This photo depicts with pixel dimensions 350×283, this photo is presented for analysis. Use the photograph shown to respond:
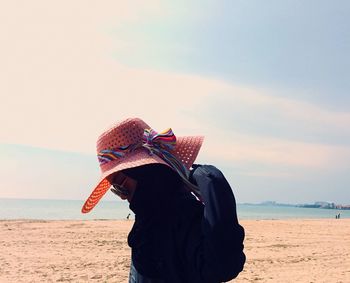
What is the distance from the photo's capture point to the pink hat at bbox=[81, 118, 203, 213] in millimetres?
1448

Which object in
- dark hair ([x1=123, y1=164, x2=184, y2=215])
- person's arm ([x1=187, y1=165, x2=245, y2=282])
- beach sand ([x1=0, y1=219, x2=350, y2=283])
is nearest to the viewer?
person's arm ([x1=187, y1=165, x2=245, y2=282])

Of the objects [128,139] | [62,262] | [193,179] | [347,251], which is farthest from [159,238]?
[347,251]

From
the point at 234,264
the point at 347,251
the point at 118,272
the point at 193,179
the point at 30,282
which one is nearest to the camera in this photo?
the point at 234,264

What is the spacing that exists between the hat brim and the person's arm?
0.23 metres

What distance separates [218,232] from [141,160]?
366mm

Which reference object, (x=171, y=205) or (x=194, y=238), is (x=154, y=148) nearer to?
(x=171, y=205)

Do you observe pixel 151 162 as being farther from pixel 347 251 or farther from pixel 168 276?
pixel 347 251

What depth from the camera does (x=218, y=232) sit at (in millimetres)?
1174

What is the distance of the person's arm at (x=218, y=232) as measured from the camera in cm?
118

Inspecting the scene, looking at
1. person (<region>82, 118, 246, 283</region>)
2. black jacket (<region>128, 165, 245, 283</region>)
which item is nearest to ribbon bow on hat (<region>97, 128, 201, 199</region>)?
person (<region>82, 118, 246, 283</region>)

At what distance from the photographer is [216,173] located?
1229 mm

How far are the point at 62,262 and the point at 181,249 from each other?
35.8 feet

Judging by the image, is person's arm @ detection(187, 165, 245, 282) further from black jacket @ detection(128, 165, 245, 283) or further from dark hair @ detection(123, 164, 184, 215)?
dark hair @ detection(123, 164, 184, 215)

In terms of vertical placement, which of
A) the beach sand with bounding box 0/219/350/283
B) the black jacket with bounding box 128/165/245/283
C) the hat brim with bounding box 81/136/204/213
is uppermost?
the hat brim with bounding box 81/136/204/213
